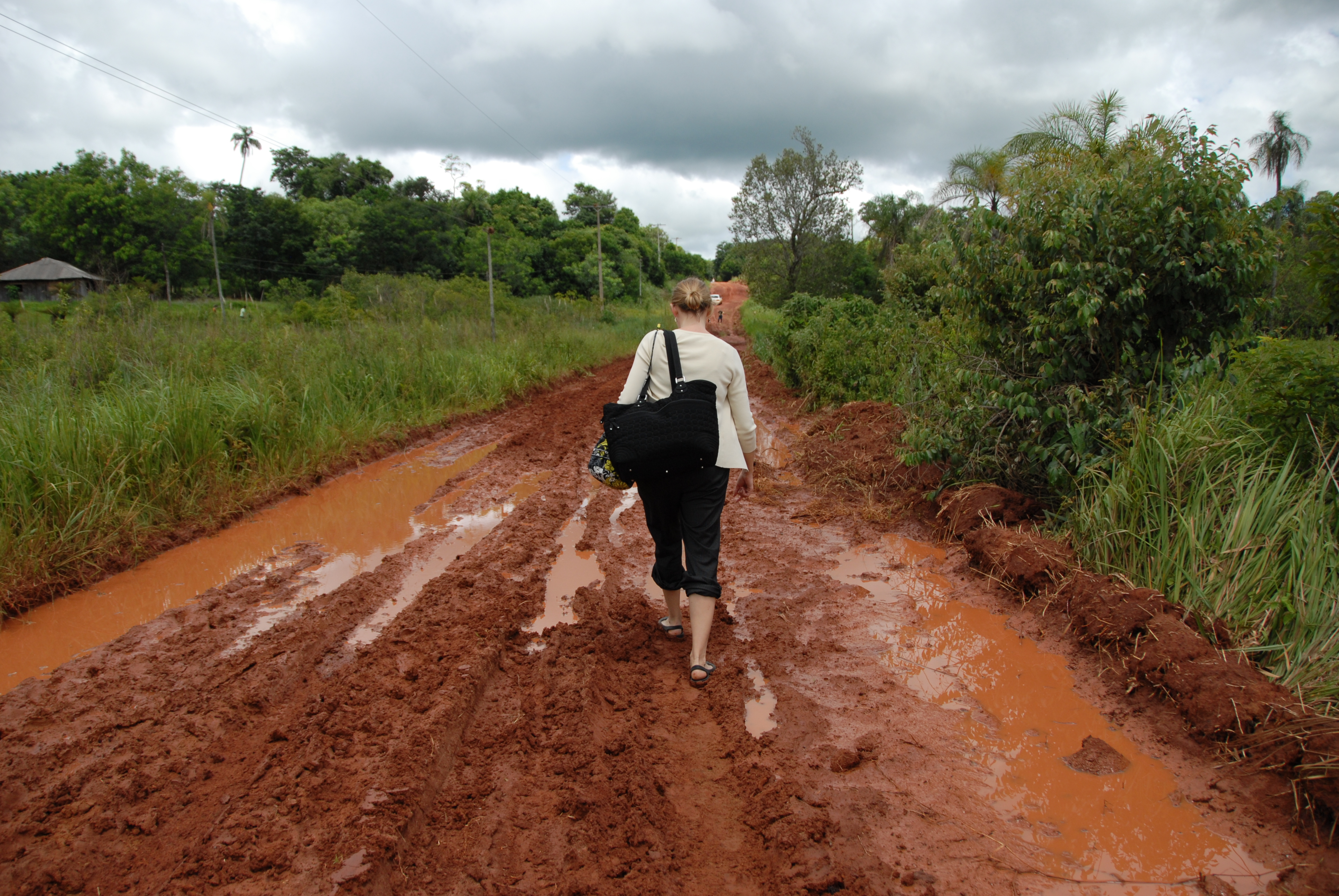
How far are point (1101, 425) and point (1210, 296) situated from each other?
3.90ft

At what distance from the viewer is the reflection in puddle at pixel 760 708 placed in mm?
Answer: 3154

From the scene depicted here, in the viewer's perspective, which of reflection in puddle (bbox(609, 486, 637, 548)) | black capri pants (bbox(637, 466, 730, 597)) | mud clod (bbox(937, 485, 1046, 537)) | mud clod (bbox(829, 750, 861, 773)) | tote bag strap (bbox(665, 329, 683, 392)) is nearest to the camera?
mud clod (bbox(829, 750, 861, 773))

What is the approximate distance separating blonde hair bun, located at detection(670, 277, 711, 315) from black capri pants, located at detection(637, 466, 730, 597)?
79cm

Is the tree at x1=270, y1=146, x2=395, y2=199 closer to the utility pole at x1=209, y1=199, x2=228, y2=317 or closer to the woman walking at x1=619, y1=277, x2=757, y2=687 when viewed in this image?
the utility pole at x1=209, y1=199, x2=228, y2=317

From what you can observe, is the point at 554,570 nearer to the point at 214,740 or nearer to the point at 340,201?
the point at 214,740

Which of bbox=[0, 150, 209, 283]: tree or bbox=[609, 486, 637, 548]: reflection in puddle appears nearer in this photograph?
bbox=[609, 486, 637, 548]: reflection in puddle

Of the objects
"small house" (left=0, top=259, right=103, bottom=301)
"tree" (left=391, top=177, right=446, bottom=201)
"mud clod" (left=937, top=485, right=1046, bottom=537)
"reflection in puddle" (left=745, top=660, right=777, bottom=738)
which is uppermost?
"tree" (left=391, top=177, right=446, bottom=201)

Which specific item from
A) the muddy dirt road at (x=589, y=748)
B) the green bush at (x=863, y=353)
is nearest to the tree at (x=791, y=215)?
the green bush at (x=863, y=353)

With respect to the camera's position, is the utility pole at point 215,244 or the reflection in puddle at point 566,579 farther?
the utility pole at point 215,244

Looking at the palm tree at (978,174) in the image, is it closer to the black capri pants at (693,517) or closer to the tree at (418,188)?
the black capri pants at (693,517)

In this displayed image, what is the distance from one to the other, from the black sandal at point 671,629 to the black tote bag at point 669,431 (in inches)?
42.6

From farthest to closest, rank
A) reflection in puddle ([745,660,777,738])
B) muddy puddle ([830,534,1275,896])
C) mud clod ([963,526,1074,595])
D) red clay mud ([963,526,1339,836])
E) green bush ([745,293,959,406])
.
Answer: green bush ([745,293,959,406]), mud clod ([963,526,1074,595]), reflection in puddle ([745,660,777,738]), red clay mud ([963,526,1339,836]), muddy puddle ([830,534,1275,896])

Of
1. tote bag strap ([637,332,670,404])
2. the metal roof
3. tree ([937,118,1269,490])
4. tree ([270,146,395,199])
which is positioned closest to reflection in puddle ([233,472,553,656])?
tote bag strap ([637,332,670,404])

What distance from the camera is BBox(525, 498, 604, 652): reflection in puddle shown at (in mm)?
4227
